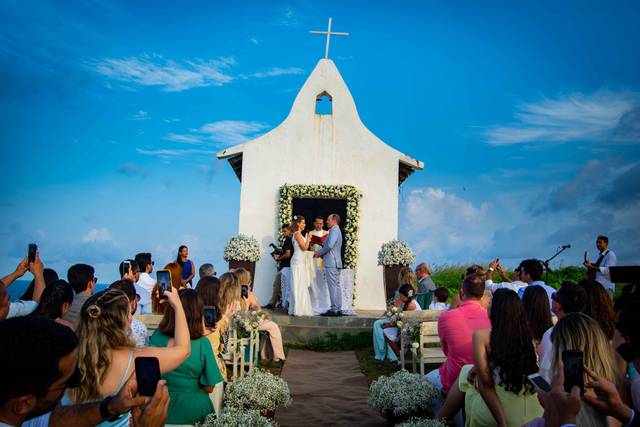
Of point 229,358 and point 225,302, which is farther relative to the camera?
point 229,358

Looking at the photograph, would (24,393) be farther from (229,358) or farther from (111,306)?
(229,358)

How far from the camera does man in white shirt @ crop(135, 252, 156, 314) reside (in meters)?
9.51

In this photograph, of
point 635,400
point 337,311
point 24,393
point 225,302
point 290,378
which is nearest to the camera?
point 24,393

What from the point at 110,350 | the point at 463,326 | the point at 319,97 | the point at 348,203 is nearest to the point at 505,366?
the point at 463,326

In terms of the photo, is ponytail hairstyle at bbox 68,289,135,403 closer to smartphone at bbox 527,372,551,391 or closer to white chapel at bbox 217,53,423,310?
smartphone at bbox 527,372,551,391

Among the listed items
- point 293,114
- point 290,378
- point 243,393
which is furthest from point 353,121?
point 243,393

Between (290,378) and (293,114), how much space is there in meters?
8.85

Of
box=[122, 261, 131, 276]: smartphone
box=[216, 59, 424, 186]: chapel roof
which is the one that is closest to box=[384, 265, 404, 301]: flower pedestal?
box=[216, 59, 424, 186]: chapel roof

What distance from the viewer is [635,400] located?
3.23m

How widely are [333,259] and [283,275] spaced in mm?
2304

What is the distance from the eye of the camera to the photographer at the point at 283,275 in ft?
48.3

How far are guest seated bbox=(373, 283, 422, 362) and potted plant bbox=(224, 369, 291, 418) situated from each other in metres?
2.96

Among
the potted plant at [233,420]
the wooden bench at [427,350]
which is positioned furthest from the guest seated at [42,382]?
the wooden bench at [427,350]

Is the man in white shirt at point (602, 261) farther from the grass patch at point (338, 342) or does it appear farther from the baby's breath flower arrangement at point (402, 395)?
the baby's breath flower arrangement at point (402, 395)
